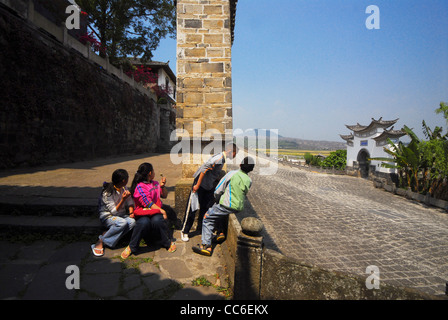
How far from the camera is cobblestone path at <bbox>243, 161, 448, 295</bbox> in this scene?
4332 mm

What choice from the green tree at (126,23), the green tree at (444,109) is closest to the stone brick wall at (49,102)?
the green tree at (126,23)

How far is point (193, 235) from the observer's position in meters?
3.94

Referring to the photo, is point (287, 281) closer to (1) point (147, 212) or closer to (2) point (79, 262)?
(1) point (147, 212)

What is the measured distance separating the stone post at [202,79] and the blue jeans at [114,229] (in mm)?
1474

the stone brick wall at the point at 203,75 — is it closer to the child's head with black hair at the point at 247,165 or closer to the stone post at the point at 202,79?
the stone post at the point at 202,79

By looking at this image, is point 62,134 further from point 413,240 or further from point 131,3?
point 413,240

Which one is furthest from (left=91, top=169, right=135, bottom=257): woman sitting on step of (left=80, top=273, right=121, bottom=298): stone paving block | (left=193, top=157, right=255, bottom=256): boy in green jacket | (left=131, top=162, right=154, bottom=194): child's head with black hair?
(left=193, top=157, right=255, bottom=256): boy in green jacket

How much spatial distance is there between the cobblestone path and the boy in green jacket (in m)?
2.16

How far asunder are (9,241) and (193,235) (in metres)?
2.73

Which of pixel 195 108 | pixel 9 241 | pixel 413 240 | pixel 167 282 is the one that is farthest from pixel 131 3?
pixel 413 240

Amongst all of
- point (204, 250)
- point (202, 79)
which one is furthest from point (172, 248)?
point (202, 79)

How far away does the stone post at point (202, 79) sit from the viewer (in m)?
4.46

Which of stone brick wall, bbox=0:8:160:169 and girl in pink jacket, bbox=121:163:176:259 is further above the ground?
stone brick wall, bbox=0:8:160:169

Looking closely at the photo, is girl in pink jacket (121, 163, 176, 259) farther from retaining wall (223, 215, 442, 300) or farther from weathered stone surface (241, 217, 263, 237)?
weathered stone surface (241, 217, 263, 237)
